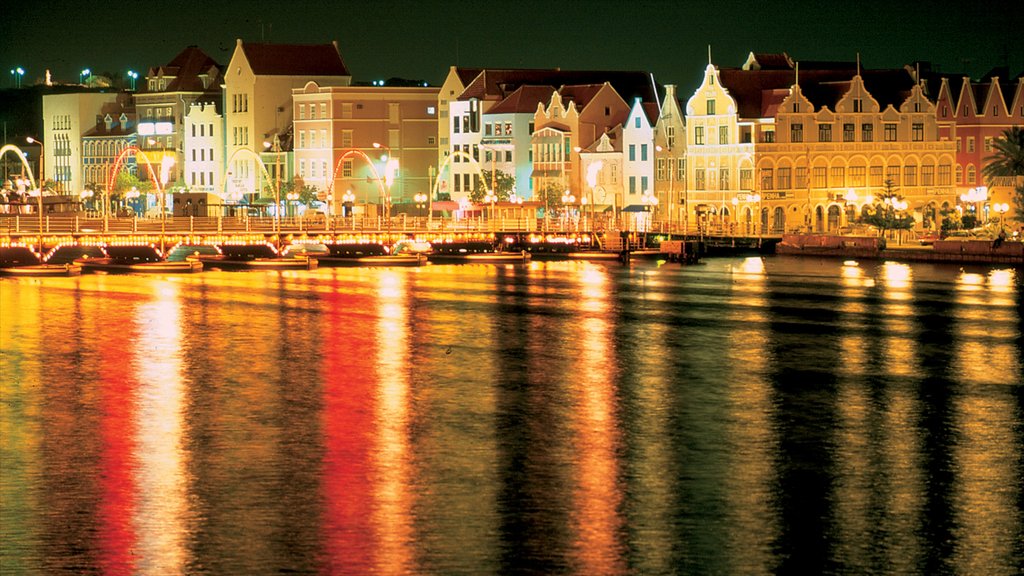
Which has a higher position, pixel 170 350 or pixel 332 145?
pixel 332 145

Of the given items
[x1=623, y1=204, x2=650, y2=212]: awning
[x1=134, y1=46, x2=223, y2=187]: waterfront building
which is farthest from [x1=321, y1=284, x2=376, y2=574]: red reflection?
[x1=134, y1=46, x2=223, y2=187]: waterfront building

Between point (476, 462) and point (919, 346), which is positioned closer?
point (476, 462)

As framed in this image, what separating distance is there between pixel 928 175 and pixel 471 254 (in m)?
33.7

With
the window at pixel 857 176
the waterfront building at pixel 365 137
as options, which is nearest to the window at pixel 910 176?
the window at pixel 857 176

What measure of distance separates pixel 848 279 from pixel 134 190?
283 feet

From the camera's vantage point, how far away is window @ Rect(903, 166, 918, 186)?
12269 cm

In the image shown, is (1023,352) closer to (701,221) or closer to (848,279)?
(848,279)

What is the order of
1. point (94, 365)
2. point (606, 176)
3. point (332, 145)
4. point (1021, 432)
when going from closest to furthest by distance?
point (1021, 432)
point (94, 365)
point (606, 176)
point (332, 145)

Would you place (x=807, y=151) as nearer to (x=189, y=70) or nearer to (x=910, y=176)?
(x=910, y=176)

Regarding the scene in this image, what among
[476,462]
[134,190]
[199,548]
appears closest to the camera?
[199,548]

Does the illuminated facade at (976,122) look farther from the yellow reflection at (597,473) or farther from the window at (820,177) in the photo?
the yellow reflection at (597,473)

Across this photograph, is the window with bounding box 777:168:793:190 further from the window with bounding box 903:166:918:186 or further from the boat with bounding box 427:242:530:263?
the boat with bounding box 427:242:530:263

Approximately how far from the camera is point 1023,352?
54438 mm

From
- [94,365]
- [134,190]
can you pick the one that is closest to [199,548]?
[94,365]
